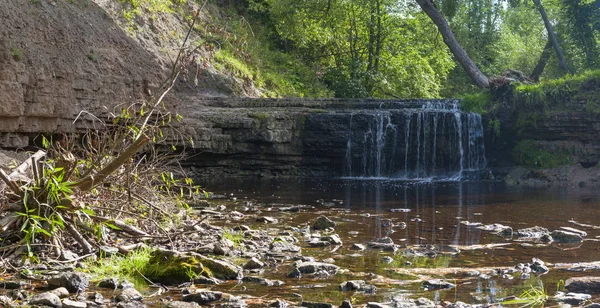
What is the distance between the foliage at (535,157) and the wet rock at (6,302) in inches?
691

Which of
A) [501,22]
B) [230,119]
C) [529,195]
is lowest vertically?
[529,195]

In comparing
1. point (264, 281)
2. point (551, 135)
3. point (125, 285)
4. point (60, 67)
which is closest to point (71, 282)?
point (125, 285)

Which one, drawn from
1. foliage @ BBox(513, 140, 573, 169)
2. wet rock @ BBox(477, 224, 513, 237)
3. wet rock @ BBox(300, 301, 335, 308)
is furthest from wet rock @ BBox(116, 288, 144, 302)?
foliage @ BBox(513, 140, 573, 169)

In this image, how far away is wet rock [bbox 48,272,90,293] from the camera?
5422mm

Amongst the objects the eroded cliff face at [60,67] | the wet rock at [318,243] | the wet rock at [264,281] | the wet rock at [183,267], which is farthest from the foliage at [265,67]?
the wet rock at [264,281]

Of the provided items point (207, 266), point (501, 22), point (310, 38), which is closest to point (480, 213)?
point (207, 266)

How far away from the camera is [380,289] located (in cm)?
578

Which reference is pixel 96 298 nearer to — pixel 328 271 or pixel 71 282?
pixel 71 282

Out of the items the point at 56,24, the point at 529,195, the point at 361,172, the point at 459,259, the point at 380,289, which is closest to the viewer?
the point at 380,289

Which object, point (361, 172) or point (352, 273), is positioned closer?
point (352, 273)

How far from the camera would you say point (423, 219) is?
1080cm

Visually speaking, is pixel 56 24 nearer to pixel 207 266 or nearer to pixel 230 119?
pixel 230 119

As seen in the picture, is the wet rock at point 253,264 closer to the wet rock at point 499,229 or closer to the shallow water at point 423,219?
the shallow water at point 423,219

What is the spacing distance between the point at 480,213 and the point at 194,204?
15.7 ft
